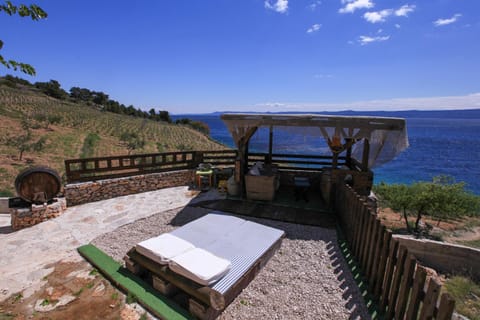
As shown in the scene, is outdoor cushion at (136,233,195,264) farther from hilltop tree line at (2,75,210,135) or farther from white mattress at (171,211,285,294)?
hilltop tree line at (2,75,210,135)

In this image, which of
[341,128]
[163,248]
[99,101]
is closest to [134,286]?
[163,248]

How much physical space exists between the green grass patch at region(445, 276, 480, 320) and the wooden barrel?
8.33 metres

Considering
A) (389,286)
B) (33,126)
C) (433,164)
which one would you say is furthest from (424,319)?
(433,164)

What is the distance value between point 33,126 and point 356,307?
68.2 ft

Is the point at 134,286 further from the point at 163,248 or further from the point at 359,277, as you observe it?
the point at 359,277

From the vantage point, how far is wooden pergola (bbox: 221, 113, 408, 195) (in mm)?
5289

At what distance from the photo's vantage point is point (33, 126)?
16.0 metres

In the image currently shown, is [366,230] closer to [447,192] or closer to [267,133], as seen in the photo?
[267,133]

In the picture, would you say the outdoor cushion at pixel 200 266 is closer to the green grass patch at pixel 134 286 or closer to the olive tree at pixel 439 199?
the green grass patch at pixel 134 286

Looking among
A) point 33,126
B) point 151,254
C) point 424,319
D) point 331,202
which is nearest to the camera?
point 424,319

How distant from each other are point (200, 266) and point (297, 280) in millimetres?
1484

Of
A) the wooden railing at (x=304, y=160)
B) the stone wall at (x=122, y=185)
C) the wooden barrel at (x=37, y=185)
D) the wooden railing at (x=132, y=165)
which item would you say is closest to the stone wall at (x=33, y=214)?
the wooden barrel at (x=37, y=185)

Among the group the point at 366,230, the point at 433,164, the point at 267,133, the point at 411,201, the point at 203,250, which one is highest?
the point at 267,133

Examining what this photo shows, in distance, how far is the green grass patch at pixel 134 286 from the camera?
283cm
